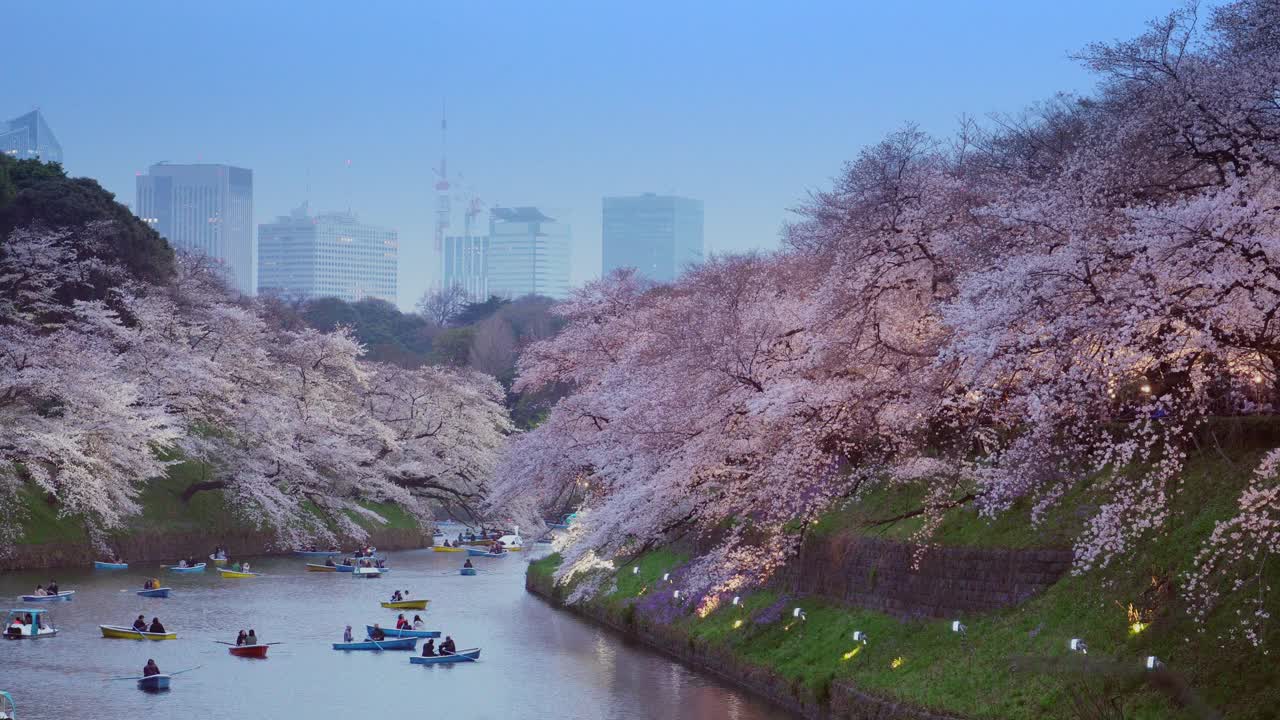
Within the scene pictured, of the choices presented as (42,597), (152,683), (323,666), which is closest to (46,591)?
(42,597)

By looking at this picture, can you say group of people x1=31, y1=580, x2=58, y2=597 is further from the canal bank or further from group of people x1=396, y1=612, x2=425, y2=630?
the canal bank

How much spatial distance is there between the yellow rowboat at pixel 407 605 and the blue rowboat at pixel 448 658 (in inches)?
358

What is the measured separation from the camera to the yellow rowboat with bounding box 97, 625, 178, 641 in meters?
34.2

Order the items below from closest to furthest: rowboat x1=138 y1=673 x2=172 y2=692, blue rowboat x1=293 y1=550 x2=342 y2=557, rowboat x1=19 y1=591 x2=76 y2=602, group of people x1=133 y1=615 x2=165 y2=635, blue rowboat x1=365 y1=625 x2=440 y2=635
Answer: rowboat x1=138 y1=673 x2=172 y2=692
group of people x1=133 y1=615 x2=165 y2=635
blue rowboat x1=365 y1=625 x2=440 y2=635
rowboat x1=19 y1=591 x2=76 y2=602
blue rowboat x1=293 y1=550 x2=342 y2=557

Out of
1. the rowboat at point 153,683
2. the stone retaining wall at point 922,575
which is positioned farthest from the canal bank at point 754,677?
the rowboat at point 153,683

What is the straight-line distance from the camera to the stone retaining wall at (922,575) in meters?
21.4

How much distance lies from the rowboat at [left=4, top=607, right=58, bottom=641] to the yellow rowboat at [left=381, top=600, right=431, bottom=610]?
9.68 meters

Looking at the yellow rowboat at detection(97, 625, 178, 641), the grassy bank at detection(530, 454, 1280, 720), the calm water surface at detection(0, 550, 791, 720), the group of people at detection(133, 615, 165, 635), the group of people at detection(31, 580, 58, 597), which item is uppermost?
the grassy bank at detection(530, 454, 1280, 720)

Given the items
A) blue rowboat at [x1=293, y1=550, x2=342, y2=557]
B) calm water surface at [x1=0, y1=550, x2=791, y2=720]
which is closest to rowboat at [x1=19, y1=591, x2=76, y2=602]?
calm water surface at [x1=0, y1=550, x2=791, y2=720]

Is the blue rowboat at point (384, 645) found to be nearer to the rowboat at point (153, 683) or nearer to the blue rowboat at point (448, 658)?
the blue rowboat at point (448, 658)

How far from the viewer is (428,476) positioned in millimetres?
65312

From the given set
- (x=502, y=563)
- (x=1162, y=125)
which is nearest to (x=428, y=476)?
(x=502, y=563)

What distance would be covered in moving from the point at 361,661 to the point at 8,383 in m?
19.6

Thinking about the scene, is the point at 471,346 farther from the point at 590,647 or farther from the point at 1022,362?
the point at 1022,362
